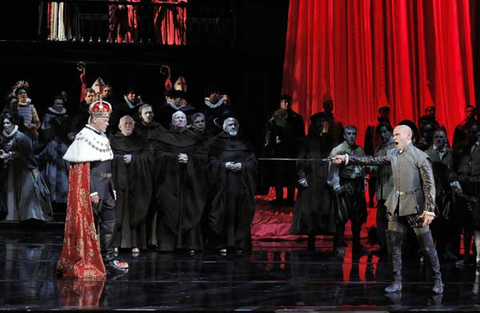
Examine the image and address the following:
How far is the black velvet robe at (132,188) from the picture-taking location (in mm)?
9938

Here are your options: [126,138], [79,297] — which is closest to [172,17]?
[126,138]

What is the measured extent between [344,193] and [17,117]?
481cm

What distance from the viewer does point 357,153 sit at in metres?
10.3

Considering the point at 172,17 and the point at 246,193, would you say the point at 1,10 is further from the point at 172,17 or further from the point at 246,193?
the point at 246,193

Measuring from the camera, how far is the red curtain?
12.8 meters

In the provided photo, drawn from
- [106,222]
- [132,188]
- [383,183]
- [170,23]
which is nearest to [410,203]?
[383,183]

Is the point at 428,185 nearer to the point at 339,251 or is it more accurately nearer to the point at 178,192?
the point at 339,251

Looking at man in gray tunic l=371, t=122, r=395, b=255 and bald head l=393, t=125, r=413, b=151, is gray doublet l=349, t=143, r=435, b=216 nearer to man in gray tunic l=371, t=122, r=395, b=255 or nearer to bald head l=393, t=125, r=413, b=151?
bald head l=393, t=125, r=413, b=151

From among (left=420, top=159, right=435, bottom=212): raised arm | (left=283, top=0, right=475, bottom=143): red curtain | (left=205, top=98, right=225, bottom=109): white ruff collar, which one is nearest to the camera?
(left=420, top=159, right=435, bottom=212): raised arm

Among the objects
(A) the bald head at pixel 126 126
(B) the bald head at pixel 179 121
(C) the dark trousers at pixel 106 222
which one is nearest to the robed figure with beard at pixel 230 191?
(B) the bald head at pixel 179 121

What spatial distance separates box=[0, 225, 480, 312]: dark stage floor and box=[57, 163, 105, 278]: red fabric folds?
21 centimetres

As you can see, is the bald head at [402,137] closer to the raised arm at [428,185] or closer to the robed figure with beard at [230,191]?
the raised arm at [428,185]

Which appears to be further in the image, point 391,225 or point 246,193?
point 246,193

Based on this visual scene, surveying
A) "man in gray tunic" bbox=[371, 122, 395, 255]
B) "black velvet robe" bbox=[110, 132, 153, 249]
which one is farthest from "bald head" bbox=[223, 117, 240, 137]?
"man in gray tunic" bbox=[371, 122, 395, 255]
